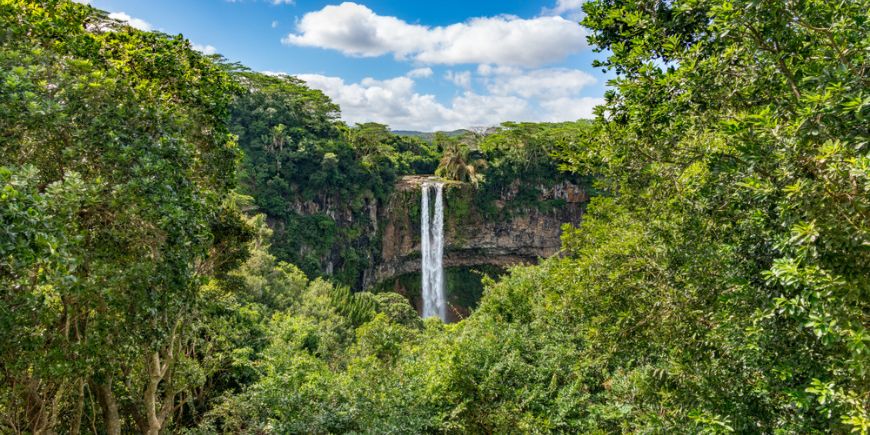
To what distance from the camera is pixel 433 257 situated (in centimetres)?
3616

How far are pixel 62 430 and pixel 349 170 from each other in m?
25.4

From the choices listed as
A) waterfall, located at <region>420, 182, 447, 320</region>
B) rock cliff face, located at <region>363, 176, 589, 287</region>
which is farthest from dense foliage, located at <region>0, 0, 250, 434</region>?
waterfall, located at <region>420, 182, 447, 320</region>

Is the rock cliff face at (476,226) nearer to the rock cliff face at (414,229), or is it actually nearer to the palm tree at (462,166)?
the rock cliff face at (414,229)

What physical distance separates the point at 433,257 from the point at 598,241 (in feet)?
94.6

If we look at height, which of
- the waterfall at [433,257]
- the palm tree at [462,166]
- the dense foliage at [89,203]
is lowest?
the waterfall at [433,257]

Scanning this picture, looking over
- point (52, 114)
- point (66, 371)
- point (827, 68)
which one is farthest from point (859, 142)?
point (66, 371)

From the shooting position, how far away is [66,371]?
13.3 ft

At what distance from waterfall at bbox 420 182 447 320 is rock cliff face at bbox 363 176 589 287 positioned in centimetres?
64

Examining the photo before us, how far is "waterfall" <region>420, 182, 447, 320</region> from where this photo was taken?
114 ft

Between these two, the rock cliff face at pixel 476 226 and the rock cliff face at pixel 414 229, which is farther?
the rock cliff face at pixel 476 226

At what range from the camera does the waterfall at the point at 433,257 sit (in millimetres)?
34781

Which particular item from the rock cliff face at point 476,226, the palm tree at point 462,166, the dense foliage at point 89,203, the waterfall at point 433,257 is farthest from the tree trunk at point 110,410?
the palm tree at point 462,166

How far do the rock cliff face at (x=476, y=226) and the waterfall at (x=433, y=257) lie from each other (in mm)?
639

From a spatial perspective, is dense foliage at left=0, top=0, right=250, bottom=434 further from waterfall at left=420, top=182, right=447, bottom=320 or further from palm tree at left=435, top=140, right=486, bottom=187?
palm tree at left=435, top=140, right=486, bottom=187
